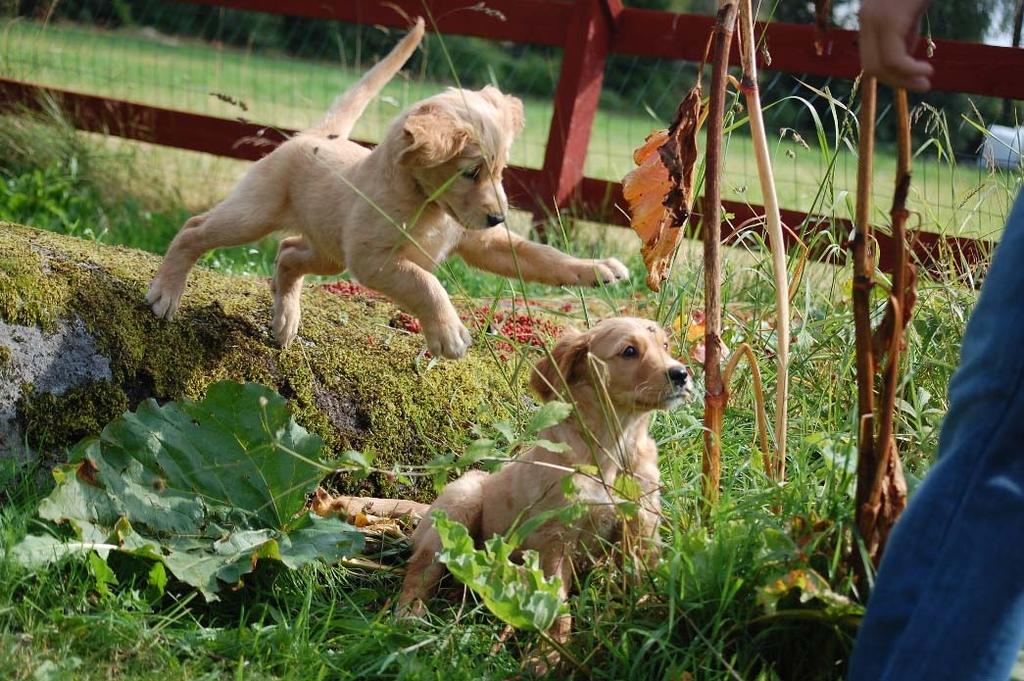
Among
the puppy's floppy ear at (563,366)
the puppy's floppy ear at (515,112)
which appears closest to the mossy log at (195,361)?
the puppy's floppy ear at (563,366)

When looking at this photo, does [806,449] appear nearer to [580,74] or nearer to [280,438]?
[280,438]

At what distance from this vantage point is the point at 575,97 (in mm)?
6203

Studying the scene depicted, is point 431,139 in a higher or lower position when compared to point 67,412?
higher

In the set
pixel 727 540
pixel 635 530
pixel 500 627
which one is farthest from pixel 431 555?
pixel 727 540

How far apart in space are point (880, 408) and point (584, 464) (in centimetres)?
82

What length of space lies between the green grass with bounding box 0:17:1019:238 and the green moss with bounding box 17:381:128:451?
1.06 meters

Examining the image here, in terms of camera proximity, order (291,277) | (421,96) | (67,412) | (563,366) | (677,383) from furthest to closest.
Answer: (421,96)
(291,277)
(67,412)
(563,366)
(677,383)

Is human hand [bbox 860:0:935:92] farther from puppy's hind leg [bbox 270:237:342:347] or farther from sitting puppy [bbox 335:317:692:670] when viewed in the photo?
puppy's hind leg [bbox 270:237:342:347]

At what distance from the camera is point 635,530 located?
270 centimetres

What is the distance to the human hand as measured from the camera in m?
1.72

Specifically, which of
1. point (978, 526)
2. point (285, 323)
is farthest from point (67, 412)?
point (978, 526)

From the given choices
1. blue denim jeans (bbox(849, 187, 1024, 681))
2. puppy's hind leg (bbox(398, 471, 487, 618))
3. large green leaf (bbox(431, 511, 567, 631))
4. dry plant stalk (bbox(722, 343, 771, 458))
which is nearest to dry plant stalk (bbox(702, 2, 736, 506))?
dry plant stalk (bbox(722, 343, 771, 458))

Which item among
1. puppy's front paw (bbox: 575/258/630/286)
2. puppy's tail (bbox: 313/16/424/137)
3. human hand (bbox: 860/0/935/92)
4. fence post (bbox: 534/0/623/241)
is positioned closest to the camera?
human hand (bbox: 860/0/935/92)

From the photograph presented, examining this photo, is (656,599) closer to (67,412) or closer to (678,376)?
(678,376)
